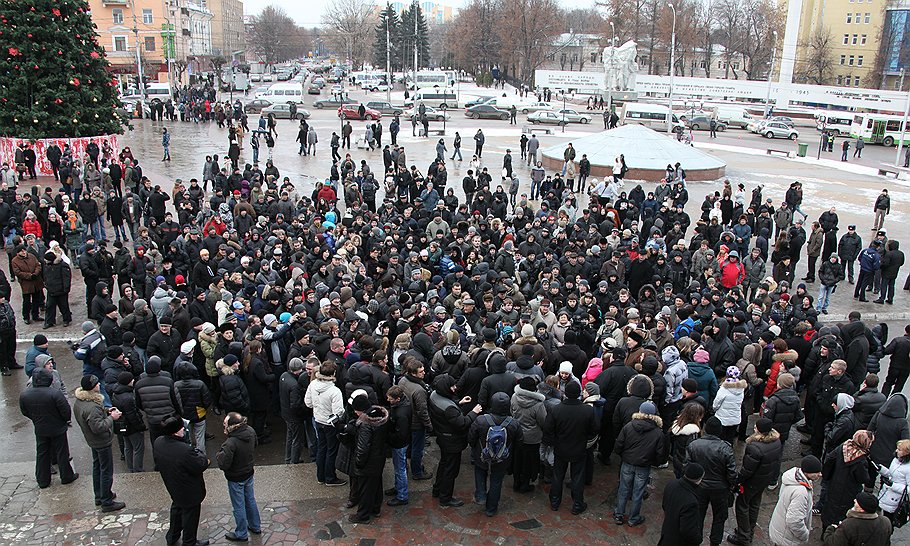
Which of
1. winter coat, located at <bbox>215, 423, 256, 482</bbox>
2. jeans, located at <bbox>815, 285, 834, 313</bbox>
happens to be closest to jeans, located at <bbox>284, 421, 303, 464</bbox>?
winter coat, located at <bbox>215, 423, 256, 482</bbox>

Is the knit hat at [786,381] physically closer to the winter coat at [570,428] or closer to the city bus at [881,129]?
the winter coat at [570,428]

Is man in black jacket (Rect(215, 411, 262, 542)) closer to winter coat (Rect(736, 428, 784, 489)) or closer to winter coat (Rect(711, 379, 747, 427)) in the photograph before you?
winter coat (Rect(736, 428, 784, 489))

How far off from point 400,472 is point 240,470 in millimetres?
1636

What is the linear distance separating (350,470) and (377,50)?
94279 millimetres

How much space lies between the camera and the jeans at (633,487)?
6773mm

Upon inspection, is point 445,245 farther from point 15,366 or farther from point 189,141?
point 189,141

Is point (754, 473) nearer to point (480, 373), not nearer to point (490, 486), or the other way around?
point (490, 486)

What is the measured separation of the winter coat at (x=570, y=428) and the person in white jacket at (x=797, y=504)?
1765mm

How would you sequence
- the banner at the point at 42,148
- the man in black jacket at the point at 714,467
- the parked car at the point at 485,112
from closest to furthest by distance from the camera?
the man in black jacket at the point at 714,467 → the banner at the point at 42,148 → the parked car at the point at 485,112

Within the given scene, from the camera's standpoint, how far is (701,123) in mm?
48938

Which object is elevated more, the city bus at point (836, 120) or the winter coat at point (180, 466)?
the city bus at point (836, 120)

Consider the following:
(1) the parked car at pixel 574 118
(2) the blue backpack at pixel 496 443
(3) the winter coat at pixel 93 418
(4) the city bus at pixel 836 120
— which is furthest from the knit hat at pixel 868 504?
(4) the city bus at pixel 836 120

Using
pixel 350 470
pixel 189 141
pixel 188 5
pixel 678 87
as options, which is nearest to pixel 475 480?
pixel 350 470

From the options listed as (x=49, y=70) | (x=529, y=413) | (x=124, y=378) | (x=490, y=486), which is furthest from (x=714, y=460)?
(x=49, y=70)
